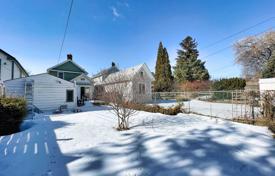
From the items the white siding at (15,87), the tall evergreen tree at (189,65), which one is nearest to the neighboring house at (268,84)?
the white siding at (15,87)

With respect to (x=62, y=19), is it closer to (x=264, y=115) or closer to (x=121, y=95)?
(x=121, y=95)

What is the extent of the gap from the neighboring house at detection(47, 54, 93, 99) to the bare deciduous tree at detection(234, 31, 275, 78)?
86.2 feet

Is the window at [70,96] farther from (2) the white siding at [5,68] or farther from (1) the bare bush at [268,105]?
(1) the bare bush at [268,105]

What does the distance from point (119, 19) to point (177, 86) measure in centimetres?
2015

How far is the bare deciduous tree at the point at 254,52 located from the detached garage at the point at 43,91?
91.5 ft

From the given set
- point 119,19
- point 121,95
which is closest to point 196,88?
point 119,19

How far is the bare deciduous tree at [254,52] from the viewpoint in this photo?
75.2 feet

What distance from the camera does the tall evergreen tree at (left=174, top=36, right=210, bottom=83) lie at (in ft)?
102

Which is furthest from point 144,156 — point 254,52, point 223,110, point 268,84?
point 254,52

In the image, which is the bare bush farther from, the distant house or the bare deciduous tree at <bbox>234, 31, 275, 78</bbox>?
the bare deciduous tree at <bbox>234, 31, 275, 78</bbox>

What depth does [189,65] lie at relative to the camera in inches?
1240

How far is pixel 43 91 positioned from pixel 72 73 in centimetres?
949

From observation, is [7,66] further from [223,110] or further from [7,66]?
[223,110]

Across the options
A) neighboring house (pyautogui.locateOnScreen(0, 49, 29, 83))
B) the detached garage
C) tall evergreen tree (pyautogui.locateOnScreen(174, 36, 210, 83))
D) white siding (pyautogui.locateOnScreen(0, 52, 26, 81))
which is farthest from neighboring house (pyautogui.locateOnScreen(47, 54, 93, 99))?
tall evergreen tree (pyautogui.locateOnScreen(174, 36, 210, 83))
